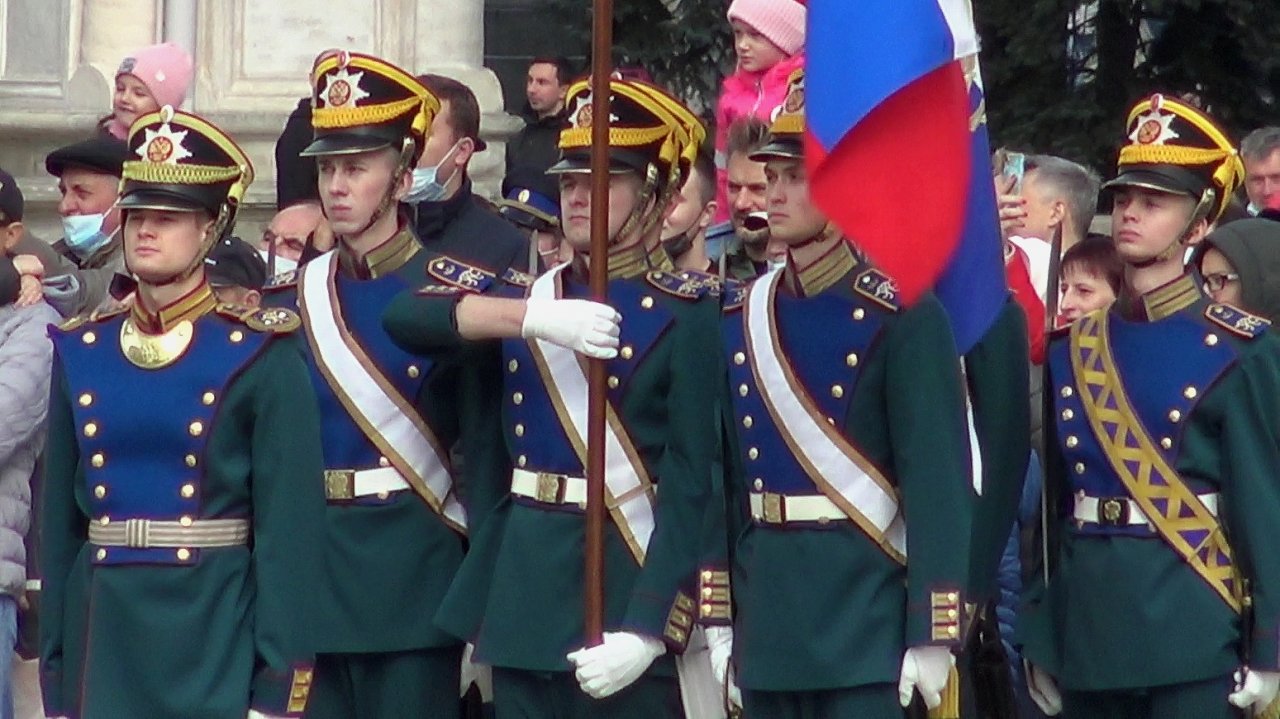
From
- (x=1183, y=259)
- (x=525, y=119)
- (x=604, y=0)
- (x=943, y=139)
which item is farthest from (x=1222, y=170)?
(x=525, y=119)

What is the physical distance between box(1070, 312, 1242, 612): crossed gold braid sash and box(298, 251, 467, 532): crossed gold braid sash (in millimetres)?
1540

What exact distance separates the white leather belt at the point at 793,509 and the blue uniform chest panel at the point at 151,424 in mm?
1123

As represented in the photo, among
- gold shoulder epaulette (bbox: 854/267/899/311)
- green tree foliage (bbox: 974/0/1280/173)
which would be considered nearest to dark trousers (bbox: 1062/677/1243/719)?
gold shoulder epaulette (bbox: 854/267/899/311)

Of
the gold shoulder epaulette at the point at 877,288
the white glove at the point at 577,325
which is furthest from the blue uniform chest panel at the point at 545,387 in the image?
the gold shoulder epaulette at the point at 877,288

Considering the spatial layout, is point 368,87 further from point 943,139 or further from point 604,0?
point 943,139

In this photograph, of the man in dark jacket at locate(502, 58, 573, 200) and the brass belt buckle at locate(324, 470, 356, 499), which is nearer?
the brass belt buckle at locate(324, 470, 356, 499)

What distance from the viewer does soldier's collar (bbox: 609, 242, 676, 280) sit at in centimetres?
753

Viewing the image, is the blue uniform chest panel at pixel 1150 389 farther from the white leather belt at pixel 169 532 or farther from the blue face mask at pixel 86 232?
the blue face mask at pixel 86 232

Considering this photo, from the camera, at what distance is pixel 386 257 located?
305 inches

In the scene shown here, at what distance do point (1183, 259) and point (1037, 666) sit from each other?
1031mm

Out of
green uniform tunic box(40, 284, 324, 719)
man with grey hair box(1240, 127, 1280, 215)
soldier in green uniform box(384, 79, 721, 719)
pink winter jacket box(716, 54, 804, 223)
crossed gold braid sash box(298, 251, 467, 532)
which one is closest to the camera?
green uniform tunic box(40, 284, 324, 719)

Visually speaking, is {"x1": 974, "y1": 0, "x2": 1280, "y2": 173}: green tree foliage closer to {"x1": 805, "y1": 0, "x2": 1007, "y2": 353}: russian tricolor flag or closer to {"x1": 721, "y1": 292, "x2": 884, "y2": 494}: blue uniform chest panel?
{"x1": 805, "y1": 0, "x2": 1007, "y2": 353}: russian tricolor flag

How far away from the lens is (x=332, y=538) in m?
7.62

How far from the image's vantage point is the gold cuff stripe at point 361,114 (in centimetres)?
770
